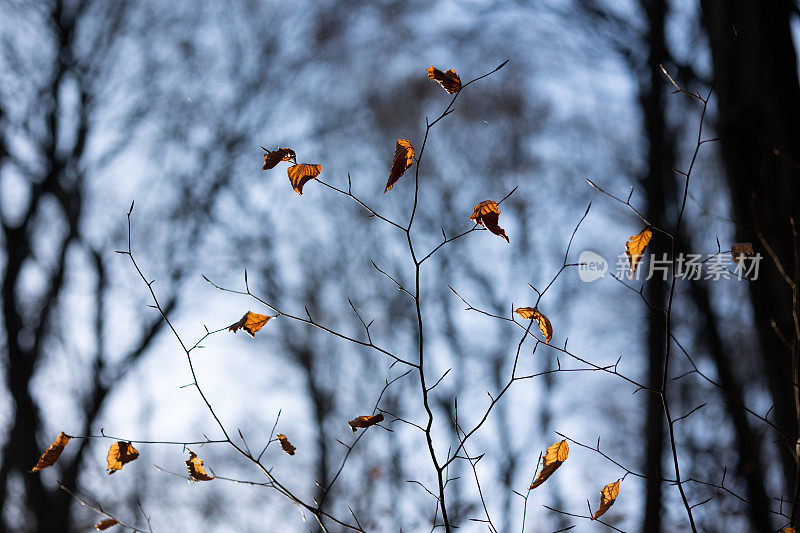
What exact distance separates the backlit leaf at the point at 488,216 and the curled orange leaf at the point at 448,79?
10.7 inches

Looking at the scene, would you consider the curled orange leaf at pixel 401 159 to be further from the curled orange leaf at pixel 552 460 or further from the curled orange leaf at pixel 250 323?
the curled orange leaf at pixel 552 460

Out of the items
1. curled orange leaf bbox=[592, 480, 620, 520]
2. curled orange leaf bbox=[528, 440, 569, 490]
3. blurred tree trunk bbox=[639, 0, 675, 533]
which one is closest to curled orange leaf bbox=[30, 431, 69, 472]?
curled orange leaf bbox=[528, 440, 569, 490]

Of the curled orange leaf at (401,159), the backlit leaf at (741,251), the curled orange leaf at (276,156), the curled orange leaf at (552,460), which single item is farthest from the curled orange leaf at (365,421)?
the backlit leaf at (741,251)

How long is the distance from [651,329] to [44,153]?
475 centimetres

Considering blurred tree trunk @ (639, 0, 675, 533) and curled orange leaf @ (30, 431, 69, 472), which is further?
blurred tree trunk @ (639, 0, 675, 533)

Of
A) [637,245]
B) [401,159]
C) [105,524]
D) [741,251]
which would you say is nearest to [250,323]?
[401,159]

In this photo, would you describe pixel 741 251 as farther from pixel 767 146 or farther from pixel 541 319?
pixel 767 146

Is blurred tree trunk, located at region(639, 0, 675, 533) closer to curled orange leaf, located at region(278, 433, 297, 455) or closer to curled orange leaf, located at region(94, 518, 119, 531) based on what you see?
curled orange leaf, located at region(278, 433, 297, 455)

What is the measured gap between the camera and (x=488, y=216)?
1408 millimetres

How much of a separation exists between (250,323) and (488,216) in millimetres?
600

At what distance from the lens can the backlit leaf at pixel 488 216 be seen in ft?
4.58

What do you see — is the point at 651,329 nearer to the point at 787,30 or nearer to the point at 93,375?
the point at 787,30

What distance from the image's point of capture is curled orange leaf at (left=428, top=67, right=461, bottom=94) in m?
1.39

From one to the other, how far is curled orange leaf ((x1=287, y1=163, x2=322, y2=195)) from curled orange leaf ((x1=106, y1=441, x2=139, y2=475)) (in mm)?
725
